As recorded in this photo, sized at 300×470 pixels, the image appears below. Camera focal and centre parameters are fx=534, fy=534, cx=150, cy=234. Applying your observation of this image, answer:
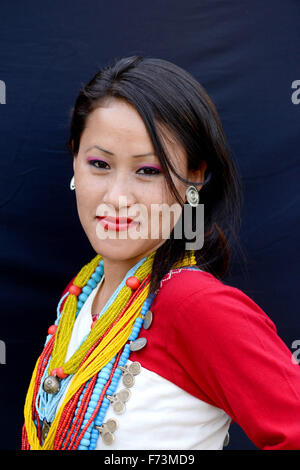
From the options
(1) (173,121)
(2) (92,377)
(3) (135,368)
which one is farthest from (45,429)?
(1) (173,121)

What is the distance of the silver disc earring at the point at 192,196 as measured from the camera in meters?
1.31

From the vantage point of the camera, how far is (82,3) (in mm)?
1777

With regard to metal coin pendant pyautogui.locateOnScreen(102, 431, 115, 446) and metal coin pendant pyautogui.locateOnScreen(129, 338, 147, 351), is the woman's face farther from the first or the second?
metal coin pendant pyautogui.locateOnScreen(102, 431, 115, 446)

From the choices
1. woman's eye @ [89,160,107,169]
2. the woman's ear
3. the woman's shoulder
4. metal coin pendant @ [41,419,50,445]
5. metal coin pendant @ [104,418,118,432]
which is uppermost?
woman's eye @ [89,160,107,169]

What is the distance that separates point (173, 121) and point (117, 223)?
28 cm

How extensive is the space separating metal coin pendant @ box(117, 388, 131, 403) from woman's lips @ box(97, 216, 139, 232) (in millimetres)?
377

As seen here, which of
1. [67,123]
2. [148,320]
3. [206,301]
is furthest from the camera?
[67,123]

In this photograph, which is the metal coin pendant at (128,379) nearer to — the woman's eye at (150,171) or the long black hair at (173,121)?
the long black hair at (173,121)

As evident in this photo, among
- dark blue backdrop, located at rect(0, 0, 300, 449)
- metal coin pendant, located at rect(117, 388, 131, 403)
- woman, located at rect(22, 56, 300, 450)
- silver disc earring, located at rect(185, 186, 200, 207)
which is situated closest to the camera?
woman, located at rect(22, 56, 300, 450)

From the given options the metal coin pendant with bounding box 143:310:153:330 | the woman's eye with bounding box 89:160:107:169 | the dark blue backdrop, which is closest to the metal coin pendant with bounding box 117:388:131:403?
the metal coin pendant with bounding box 143:310:153:330

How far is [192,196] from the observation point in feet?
4.31

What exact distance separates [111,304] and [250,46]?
1014mm

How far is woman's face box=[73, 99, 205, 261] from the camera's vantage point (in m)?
1.24

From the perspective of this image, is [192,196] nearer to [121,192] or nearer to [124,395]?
[121,192]
